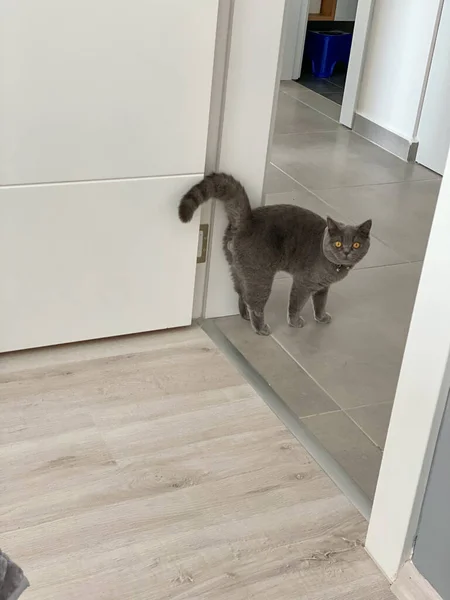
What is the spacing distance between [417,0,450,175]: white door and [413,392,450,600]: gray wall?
2343mm

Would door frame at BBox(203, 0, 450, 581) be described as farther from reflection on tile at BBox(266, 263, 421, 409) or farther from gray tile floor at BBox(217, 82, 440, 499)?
reflection on tile at BBox(266, 263, 421, 409)

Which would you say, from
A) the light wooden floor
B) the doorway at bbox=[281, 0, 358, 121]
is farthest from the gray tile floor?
the doorway at bbox=[281, 0, 358, 121]

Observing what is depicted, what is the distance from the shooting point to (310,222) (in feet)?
6.95

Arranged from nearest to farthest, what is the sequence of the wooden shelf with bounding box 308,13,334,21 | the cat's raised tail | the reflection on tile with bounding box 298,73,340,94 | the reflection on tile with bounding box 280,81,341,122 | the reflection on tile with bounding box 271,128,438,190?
the cat's raised tail, the reflection on tile with bounding box 271,128,438,190, the reflection on tile with bounding box 280,81,341,122, the reflection on tile with bounding box 298,73,340,94, the wooden shelf with bounding box 308,13,334,21

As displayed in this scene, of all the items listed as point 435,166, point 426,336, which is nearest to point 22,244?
point 426,336

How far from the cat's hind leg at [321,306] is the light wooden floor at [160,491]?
0.40 meters

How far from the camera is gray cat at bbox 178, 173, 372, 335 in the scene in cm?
203

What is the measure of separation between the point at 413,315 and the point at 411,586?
486mm

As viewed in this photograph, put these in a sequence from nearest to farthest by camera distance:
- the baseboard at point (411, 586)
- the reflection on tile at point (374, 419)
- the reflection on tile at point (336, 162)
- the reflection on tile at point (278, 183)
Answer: the baseboard at point (411, 586) → the reflection on tile at point (374, 419) → the reflection on tile at point (278, 183) → the reflection on tile at point (336, 162)

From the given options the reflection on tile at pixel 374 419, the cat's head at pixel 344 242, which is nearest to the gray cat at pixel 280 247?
the cat's head at pixel 344 242

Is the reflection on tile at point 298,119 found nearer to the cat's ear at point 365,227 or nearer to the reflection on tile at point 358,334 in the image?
the reflection on tile at point 358,334

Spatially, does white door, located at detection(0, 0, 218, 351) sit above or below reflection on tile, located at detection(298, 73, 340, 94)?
above

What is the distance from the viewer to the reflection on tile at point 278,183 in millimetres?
3119

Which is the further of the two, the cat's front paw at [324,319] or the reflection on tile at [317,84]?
the reflection on tile at [317,84]
